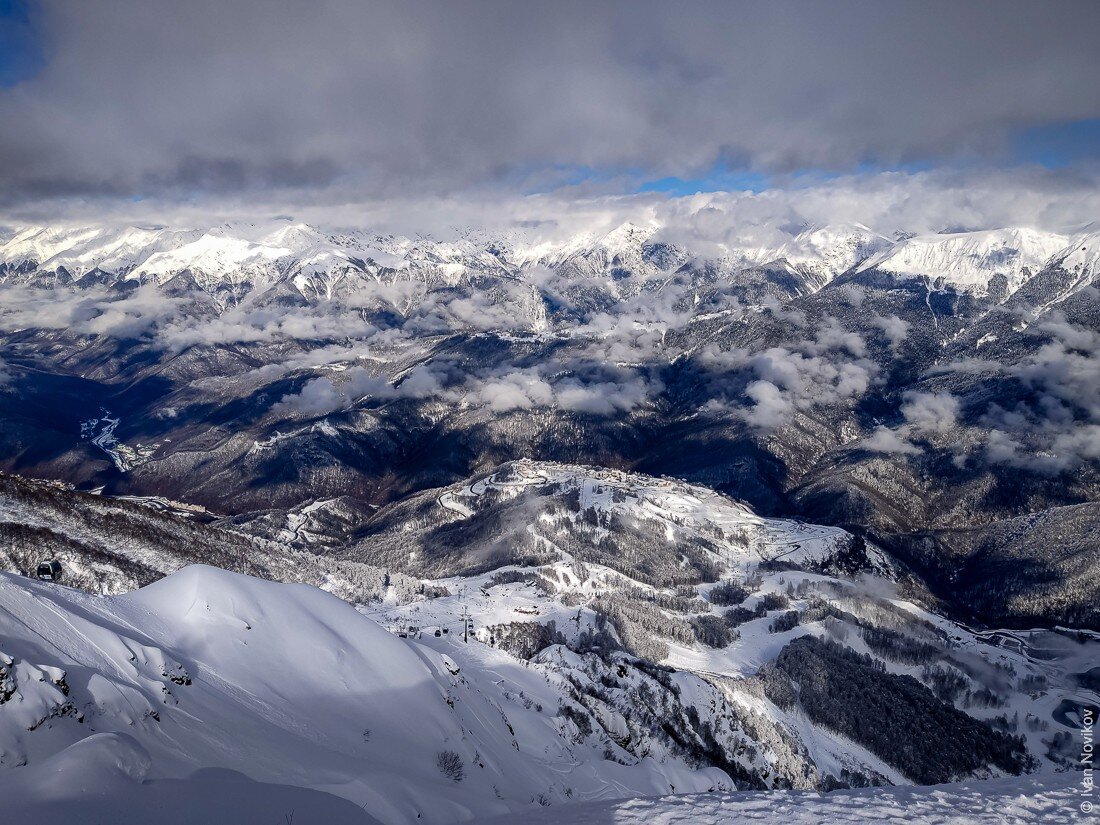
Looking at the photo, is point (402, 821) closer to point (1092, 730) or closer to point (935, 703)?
point (935, 703)

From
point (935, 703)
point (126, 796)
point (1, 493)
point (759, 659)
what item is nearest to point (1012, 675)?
point (935, 703)

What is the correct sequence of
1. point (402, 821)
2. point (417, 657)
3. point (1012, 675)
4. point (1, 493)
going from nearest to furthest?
1. point (402, 821)
2. point (417, 657)
3. point (1, 493)
4. point (1012, 675)

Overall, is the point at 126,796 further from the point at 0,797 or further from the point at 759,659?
the point at 759,659

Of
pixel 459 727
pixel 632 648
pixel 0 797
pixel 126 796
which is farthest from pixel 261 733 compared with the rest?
pixel 632 648

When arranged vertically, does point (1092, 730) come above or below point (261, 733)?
below

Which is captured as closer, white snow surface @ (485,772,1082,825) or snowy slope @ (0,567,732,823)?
white snow surface @ (485,772,1082,825)

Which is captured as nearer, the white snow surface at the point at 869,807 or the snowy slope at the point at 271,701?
the white snow surface at the point at 869,807

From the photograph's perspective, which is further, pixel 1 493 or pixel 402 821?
pixel 1 493

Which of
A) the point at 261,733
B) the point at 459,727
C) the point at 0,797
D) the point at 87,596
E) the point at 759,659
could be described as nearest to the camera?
the point at 0,797

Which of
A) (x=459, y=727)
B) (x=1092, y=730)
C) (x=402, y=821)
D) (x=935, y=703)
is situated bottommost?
(x=1092, y=730)

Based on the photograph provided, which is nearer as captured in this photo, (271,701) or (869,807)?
(869,807)
